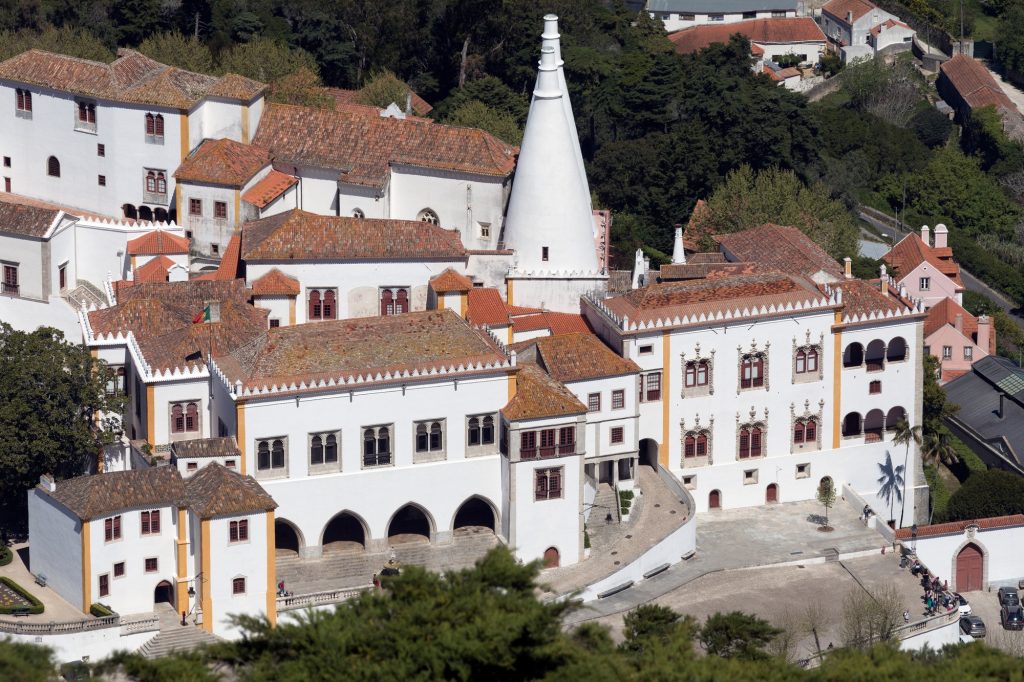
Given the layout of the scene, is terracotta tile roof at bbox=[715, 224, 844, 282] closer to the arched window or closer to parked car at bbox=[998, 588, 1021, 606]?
parked car at bbox=[998, 588, 1021, 606]

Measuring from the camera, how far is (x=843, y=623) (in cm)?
6981

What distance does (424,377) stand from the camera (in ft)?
225

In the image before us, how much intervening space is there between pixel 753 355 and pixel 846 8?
64.9 meters

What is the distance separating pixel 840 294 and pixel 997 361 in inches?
722

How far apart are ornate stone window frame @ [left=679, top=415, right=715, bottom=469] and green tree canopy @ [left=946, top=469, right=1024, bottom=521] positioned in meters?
9.58

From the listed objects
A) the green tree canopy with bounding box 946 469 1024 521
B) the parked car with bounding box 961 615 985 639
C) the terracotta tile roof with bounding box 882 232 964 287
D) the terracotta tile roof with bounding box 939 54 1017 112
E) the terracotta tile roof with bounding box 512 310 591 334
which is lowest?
the parked car with bounding box 961 615 985 639

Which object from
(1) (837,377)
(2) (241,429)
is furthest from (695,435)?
(2) (241,429)

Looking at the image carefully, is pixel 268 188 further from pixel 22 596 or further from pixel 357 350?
pixel 22 596

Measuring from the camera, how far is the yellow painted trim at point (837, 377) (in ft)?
252

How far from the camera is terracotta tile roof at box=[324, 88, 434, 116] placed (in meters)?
98.4

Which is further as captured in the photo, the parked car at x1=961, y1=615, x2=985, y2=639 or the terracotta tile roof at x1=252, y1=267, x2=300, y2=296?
the terracotta tile roof at x1=252, y1=267, x2=300, y2=296

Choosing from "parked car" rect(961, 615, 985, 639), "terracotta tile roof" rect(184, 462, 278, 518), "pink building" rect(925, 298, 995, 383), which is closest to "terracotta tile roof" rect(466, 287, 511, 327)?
"terracotta tile roof" rect(184, 462, 278, 518)

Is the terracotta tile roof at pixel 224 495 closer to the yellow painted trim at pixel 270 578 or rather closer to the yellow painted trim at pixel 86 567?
the yellow painted trim at pixel 270 578

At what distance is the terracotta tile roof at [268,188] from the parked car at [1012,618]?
98.6 ft
